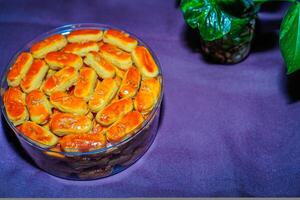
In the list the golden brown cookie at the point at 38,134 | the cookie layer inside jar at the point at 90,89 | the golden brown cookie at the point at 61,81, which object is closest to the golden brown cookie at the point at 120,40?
the cookie layer inside jar at the point at 90,89

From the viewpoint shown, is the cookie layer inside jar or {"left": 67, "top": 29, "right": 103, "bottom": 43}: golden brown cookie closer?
the cookie layer inside jar

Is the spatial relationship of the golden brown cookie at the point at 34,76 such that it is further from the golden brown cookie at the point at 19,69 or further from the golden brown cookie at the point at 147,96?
the golden brown cookie at the point at 147,96

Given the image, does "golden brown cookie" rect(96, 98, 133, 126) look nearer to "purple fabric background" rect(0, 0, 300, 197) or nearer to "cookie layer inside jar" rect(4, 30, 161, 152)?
"cookie layer inside jar" rect(4, 30, 161, 152)

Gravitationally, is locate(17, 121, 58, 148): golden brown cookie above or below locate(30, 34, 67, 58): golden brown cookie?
below

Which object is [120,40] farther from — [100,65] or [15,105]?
[15,105]

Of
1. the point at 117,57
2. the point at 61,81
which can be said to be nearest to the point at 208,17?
the point at 117,57

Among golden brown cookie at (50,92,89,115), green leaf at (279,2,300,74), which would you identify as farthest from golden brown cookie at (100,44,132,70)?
green leaf at (279,2,300,74)

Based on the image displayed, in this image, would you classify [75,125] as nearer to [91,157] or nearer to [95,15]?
[91,157]
